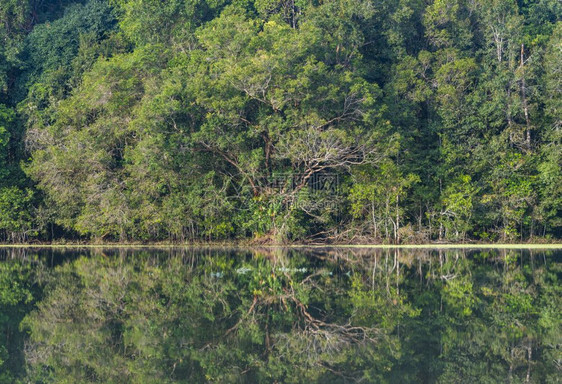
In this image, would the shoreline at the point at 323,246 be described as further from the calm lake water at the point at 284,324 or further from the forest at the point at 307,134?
the calm lake water at the point at 284,324

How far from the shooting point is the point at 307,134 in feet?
86.8

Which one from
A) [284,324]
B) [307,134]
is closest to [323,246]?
[307,134]

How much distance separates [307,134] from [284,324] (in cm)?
1657

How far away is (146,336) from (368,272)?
834 centimetres

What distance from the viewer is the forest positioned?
88.9ft

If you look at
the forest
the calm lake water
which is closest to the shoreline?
the forest

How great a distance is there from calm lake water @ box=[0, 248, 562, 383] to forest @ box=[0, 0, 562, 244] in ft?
31.1

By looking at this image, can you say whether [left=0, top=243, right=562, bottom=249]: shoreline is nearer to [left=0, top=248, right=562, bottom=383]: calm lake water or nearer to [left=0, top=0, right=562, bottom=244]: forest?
[left=0, top=0, right=562, bottom=244]: forest

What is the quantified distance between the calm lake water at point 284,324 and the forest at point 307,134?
9.49m

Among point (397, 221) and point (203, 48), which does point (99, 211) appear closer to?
point (203, 48)

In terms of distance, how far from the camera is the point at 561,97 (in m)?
29.4

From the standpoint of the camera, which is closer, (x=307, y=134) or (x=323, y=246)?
(x=307, y=134)

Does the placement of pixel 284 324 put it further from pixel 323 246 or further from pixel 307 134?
pixel 323 246

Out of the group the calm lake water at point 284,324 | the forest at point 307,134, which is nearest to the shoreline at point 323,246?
the forest at point 307,134
